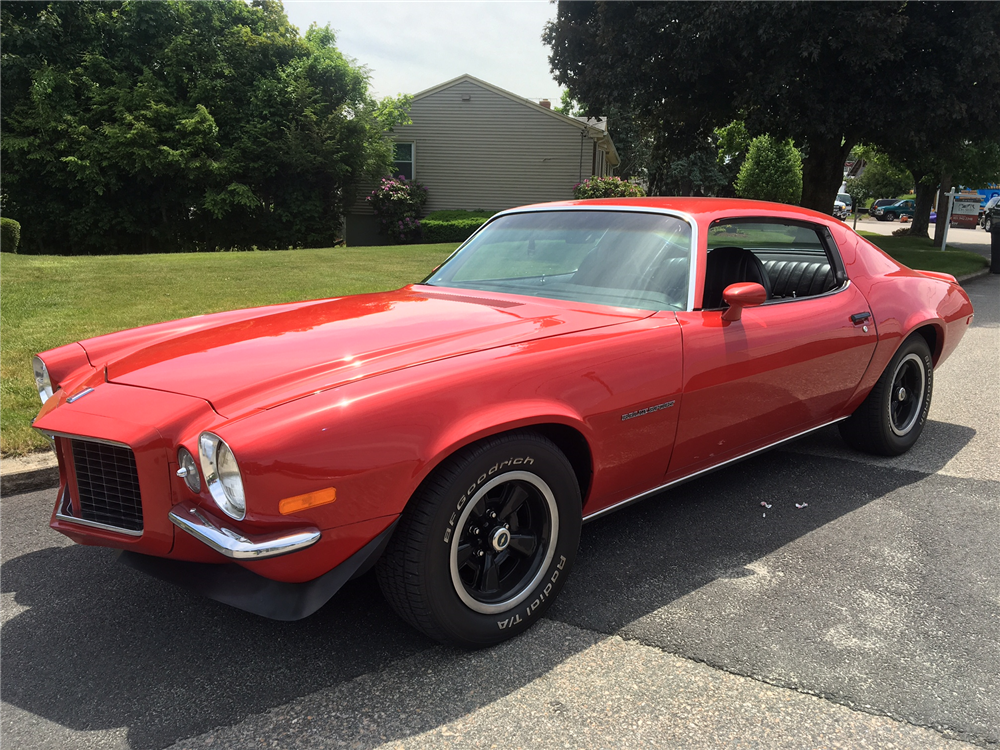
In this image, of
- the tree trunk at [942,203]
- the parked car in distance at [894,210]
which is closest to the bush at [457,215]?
the tree trunk at [942,203]

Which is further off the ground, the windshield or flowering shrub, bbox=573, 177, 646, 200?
flowering shrub, bbox=573, 177, 646, 200

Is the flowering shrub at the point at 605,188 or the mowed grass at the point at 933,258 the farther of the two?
the flowering shrub at the point at 605,188

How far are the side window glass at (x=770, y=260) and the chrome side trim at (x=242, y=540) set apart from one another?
2.07 meters

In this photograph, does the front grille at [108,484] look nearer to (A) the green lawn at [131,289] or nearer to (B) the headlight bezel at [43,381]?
(B) the headlight bezel at [43,381]

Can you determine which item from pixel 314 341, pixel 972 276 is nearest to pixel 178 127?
pixel 972 276

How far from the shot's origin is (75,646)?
2574 mm

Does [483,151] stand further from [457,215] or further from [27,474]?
[27,474]

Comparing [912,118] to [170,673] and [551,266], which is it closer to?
[551,266]

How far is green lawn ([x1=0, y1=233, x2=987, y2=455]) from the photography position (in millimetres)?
5902

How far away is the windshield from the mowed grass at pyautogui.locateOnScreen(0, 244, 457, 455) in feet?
9.11

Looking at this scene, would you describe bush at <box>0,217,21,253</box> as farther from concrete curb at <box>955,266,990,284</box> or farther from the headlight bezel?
concrete curb at <box>955,266,990,284</box>

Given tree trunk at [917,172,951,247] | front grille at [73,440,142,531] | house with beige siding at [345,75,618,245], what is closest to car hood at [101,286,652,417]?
front grille at [73,440,142,531]

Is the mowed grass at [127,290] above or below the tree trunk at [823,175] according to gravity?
below

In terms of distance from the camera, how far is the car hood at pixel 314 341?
2.39m
